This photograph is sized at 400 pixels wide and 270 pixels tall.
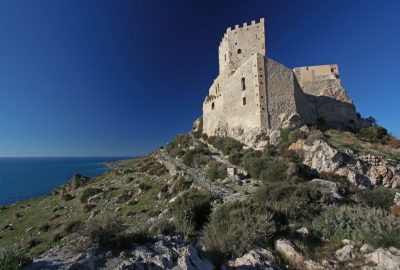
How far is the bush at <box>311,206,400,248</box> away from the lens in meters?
5.26

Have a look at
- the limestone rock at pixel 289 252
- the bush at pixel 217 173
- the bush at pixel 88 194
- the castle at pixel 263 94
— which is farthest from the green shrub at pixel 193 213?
the bush at pixel 88 194

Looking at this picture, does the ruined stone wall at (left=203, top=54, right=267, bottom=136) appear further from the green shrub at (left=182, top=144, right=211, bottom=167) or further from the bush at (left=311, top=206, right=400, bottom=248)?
the bush at (left=311, top=206, right=400, bottom=248)

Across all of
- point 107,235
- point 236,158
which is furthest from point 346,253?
point 236,158

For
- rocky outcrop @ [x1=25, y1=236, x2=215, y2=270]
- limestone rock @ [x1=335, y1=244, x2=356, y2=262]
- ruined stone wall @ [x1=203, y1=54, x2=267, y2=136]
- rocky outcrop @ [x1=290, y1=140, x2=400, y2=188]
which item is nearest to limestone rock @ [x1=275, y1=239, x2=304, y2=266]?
limestone rock @ [x1=335, y1=244, x2=356, y2=262]

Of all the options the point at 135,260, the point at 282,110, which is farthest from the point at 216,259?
the point at 282,110

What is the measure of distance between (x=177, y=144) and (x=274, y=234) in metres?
27.1

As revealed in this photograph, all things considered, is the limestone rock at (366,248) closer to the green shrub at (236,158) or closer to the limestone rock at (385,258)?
the limestone rock at (385,258)

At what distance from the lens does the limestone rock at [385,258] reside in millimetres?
4340

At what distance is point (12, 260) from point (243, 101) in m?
20.7

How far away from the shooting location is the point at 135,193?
712 inches

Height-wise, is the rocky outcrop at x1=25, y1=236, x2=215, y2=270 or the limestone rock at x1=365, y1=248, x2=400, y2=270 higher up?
the rocky outcrop at x1=25, y1=236, x2=215, y2=270

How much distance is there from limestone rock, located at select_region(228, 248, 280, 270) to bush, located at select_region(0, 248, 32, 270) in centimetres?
371

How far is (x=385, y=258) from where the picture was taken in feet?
14.7

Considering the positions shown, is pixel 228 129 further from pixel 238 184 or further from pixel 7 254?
pixel 7 254
